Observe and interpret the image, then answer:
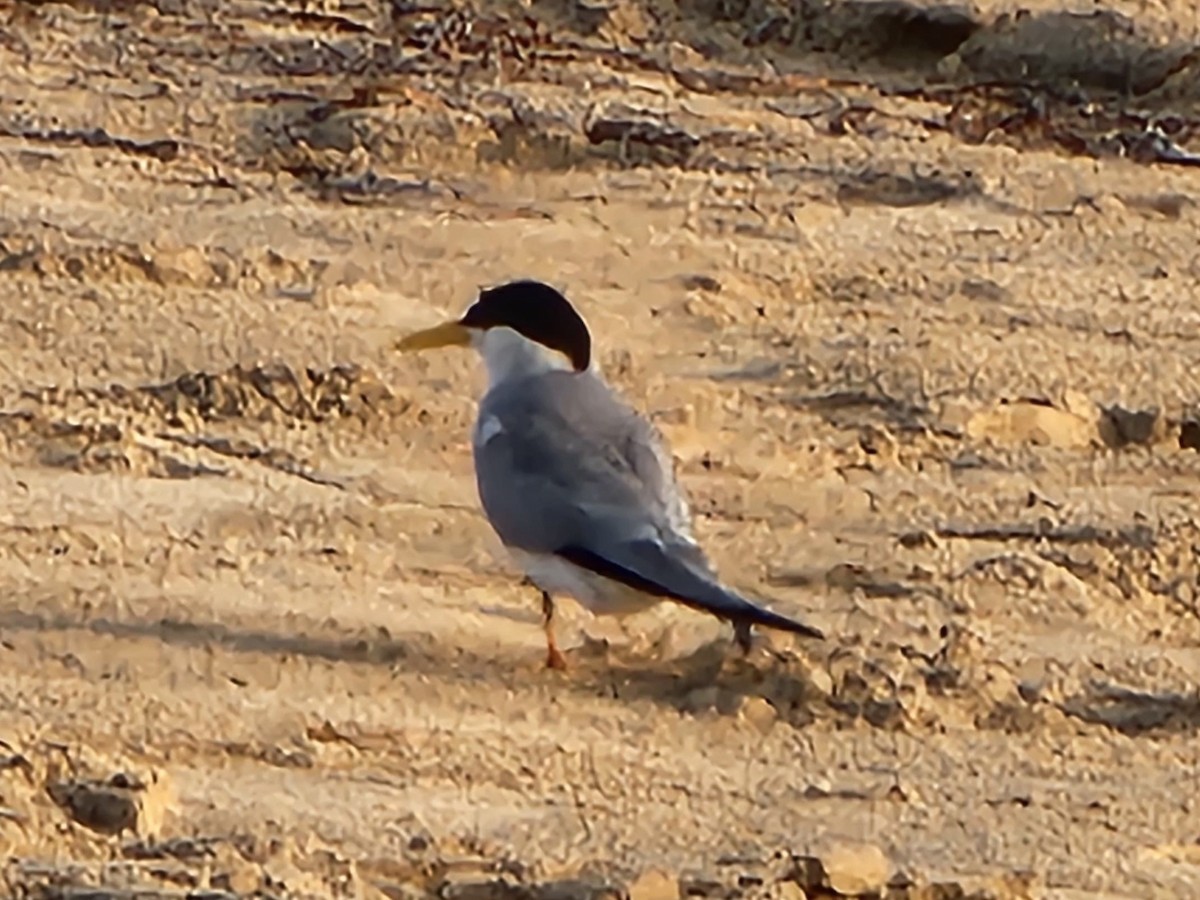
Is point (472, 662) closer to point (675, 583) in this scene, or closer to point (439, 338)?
point (675, 583)

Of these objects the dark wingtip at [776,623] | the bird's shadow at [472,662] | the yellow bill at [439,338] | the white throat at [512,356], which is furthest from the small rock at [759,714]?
the yellow bill at [439,338]

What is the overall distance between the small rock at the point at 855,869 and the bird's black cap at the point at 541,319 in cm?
170

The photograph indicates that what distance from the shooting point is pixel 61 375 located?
5.91 m

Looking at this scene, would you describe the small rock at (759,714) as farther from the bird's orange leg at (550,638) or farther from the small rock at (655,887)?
the small rock at (655,887)

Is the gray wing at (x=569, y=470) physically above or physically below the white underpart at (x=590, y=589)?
above

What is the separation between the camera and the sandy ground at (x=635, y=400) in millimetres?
4371

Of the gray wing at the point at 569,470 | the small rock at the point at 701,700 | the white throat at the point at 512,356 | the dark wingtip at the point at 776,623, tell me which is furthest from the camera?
the white throat at the point at 512,356

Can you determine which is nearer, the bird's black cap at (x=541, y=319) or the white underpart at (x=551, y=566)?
the white underpart at (x=551, y=566)

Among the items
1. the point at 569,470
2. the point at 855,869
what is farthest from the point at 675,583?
the point at 855,869

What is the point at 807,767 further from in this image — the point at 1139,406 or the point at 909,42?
the point at 909,42

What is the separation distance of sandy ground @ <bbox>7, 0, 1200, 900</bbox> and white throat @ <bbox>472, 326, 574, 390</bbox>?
0.16 meters

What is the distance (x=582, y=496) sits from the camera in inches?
202

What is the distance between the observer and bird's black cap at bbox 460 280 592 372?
Result: 5812 millimetres

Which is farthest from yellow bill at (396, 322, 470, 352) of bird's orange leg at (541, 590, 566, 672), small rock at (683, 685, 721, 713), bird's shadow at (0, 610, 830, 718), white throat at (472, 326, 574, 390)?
small rock at (683, 685, 721, 713)
